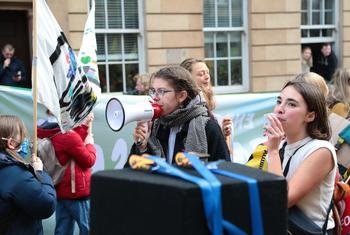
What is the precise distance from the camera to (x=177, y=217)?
1.51 meters

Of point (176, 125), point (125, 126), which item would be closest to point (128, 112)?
point (176, 125)

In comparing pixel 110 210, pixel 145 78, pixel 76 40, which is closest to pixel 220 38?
pixel 76 40

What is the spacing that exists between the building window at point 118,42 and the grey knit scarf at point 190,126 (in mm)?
8258

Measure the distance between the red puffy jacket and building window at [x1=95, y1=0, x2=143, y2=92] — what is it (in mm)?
6816

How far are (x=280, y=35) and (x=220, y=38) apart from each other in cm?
131

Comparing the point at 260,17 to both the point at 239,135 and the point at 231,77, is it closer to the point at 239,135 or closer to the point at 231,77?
the point at 231,77

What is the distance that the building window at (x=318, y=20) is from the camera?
45.1ft

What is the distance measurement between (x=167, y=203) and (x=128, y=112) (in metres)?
1.18

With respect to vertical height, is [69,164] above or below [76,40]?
below

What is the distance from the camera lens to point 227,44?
42.2ft

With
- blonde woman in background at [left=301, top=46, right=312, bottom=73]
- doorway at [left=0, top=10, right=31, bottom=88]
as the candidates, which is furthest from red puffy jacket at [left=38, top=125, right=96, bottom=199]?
blonde woman in background at [left=301, top=46, right=312, bottom=73]

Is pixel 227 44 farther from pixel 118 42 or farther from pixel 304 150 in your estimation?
pixel 304 150

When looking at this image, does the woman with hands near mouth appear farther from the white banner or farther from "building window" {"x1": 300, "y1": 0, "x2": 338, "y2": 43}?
"building window" {"x1": 300, "y1": 0, "x2": 338, "y2": 43}

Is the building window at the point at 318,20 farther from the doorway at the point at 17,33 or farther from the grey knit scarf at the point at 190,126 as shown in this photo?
the grey knit scarf at the point at 190,126
